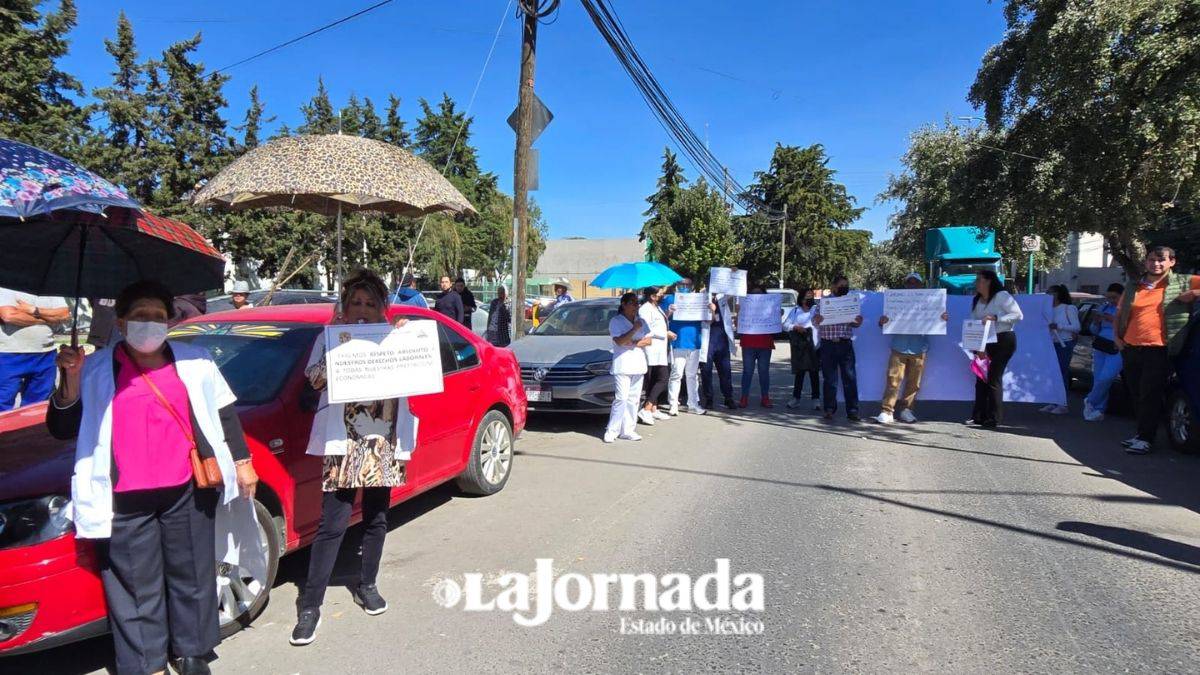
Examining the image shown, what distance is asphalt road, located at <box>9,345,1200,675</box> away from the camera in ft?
10.8

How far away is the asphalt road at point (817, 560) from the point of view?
3.29 meters

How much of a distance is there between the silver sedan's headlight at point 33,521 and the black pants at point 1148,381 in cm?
874

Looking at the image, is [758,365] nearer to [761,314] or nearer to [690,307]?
[761,314]

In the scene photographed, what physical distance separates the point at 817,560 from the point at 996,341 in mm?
Answer: 5584

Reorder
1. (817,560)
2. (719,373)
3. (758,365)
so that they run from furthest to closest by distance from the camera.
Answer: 1. (758,365)
2. (719,373)
3. (817,560)

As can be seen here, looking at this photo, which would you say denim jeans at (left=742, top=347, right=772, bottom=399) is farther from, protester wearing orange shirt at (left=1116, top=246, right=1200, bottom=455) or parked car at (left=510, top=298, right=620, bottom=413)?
protester wearing orange shirt at (left=1116, top=246, right=1200, bottom=455)

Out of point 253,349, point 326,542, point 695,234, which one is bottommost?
point 326,542

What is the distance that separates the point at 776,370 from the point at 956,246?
9861 millimetres

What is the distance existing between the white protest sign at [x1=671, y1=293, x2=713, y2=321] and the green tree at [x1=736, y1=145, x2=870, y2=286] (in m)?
42.7

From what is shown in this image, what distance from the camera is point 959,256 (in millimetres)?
21625

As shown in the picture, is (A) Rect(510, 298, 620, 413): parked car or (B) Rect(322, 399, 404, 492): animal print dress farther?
(A) Rect(510, 298, 620, 413): parked car

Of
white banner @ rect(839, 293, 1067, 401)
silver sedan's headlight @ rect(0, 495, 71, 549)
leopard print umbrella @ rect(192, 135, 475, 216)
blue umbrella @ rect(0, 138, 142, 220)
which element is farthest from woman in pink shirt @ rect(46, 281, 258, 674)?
white banner @ rect(839, 293, 1067, 401)

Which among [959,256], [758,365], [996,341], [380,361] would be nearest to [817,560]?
[380,361]

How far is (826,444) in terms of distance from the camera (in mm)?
7867
